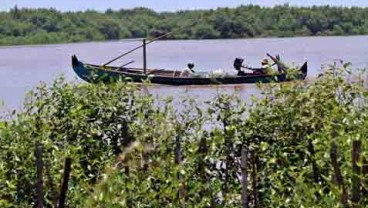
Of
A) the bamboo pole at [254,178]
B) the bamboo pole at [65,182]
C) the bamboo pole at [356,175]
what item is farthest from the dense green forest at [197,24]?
the bamboo pole at [356,175]

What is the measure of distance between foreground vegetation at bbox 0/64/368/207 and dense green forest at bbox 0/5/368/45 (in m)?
43.0

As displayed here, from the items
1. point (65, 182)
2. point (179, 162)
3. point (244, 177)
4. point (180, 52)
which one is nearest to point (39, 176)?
point (65, 182)

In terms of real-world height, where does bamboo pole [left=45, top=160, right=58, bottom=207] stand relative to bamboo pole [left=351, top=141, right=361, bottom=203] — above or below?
below

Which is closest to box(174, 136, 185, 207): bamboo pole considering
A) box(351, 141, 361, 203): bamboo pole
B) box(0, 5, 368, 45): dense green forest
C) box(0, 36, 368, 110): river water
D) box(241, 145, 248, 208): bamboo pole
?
box(241, 145, 248, 208): bamboo pole

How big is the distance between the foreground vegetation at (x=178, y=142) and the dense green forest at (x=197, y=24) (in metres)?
43.0

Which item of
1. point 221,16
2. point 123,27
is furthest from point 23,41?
point 221,16

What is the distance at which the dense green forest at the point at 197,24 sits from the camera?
1925 inches

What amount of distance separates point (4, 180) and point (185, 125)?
0.78 m

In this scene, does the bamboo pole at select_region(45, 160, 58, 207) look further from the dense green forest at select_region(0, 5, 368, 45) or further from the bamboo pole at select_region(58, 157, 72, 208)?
the dense green forest at select_region(0, 5, 368, 45)

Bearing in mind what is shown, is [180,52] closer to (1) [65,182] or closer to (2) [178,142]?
(2) [178,142]

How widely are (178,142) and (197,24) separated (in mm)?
46938

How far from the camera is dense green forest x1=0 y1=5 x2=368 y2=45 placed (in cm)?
4891

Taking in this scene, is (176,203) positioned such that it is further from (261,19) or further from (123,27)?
(123,27)

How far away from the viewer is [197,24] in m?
50.2
